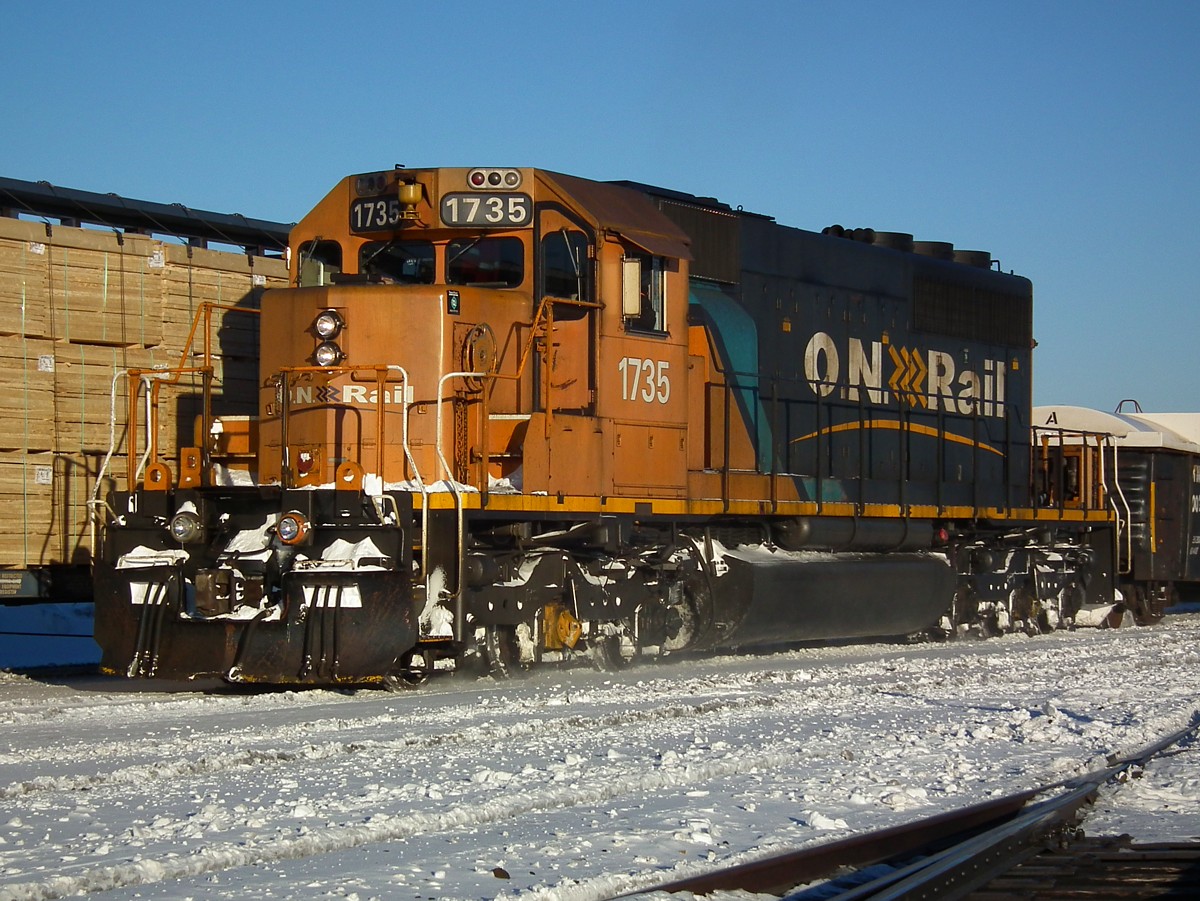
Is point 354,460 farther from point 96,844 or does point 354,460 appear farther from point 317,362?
point 96,844

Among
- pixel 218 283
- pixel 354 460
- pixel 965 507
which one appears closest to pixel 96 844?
pixel 354 460

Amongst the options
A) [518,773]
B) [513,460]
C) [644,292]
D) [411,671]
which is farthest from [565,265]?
[518,773]

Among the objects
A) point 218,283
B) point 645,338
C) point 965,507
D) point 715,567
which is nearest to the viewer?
point 645,338

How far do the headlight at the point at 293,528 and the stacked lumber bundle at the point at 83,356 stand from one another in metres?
2.29

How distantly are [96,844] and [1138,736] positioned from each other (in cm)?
544

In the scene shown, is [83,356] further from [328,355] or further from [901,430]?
[901,430]

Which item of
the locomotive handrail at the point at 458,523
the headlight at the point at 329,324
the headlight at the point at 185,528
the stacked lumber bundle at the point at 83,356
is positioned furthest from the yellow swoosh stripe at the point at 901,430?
the headlight at the point at 185,528

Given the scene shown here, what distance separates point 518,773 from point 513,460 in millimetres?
3917

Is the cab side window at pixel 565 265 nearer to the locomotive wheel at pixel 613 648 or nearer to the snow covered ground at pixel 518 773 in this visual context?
the locomotive wheel at pixel 613 648

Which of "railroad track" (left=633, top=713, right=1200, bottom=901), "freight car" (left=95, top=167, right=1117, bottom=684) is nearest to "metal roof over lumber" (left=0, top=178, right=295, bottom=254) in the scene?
"freight car" (left=95, top=167, right=1117, bottom=684)

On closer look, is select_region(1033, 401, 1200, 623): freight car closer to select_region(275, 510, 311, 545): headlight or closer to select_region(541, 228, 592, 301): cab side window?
select_region(541, 228, 592, 301): cab side window

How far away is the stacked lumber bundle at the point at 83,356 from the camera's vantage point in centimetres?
1118

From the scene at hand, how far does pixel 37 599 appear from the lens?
37.1ft

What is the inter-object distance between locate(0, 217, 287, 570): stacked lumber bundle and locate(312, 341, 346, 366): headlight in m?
1.39
